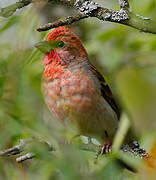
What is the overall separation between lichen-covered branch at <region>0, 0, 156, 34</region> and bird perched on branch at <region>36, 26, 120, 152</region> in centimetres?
181

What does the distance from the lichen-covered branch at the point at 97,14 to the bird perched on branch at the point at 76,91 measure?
1.81 m

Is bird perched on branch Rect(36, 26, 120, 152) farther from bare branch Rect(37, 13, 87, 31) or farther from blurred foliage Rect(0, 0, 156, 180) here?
bare branch Rect(37, 13, 87, 31)

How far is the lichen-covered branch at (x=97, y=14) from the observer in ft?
7.20

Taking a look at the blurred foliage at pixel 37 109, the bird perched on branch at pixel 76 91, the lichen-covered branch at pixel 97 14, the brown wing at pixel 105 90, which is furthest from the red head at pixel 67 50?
the lichen-covered branch at pixel 97 14

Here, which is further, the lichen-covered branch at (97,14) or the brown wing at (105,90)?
the brown wing at (105,90)

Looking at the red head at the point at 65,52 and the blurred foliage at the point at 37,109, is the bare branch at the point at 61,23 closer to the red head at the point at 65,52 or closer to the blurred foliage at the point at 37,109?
the blurred foliage at the point at 37,109

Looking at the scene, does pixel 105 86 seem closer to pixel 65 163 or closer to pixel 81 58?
pixel 81 58

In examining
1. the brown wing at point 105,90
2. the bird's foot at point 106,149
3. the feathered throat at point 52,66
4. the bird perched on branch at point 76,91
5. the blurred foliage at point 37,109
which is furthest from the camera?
the brown wing at point 105,90

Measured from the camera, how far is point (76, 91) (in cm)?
449

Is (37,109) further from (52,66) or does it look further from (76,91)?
(52,66)

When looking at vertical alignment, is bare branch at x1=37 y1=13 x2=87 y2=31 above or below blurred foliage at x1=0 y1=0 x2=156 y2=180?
above

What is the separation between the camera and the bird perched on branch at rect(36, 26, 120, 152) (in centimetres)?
446

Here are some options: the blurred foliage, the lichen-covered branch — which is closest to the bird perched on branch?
the blurred foliage

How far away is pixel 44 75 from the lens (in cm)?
454
